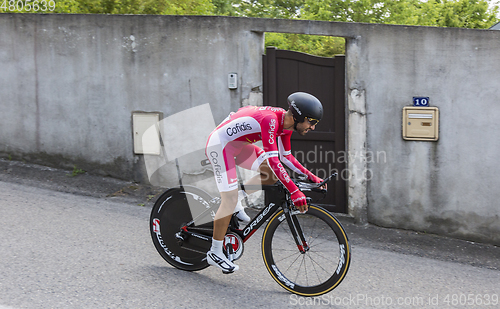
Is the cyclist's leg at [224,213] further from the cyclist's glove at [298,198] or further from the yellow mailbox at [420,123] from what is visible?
the yellow mailbox at [420,123]

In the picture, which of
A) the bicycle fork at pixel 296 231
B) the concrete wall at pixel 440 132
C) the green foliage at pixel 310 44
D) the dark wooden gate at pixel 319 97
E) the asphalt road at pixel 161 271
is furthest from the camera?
the green foliage at pixel 310 44

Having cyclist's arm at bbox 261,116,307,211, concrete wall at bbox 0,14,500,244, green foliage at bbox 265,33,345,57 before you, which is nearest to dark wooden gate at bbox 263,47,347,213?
concrete wall at bbox 0,14,500,244

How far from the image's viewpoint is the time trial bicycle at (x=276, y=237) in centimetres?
399

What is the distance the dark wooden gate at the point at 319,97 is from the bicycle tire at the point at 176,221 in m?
2.65

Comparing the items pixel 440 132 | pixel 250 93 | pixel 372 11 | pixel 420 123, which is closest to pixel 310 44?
pixel 250 93

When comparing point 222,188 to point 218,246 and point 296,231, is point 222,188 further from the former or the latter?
point 296,231

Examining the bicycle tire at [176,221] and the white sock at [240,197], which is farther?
the bicycle tire at [176,221]

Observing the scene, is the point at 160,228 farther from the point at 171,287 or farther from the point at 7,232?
the point at 7,232

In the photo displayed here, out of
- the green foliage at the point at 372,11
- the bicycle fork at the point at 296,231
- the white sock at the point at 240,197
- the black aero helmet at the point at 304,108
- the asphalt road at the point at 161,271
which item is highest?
the green foliage at the point at 372,11

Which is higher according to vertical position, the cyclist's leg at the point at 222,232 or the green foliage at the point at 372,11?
the green foliage at the point at 372,11

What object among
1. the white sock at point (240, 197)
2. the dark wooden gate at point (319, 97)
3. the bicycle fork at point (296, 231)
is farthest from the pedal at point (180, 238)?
the dark wooden gate at point (319, 97)

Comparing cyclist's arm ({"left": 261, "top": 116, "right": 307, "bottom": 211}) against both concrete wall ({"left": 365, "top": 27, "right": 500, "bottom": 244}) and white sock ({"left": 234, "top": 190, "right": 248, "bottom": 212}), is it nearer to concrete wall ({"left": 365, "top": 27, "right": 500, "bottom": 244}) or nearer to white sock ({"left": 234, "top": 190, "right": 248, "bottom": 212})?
white sock ({"left": 234, "top": 190, "right": 248, "bottom": 212})

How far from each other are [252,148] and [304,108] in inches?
31.3

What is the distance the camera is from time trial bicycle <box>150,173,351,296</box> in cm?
399
